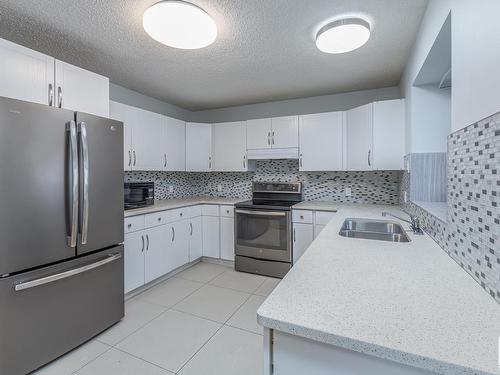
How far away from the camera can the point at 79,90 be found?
6.60 feet

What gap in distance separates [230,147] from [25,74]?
231 cm

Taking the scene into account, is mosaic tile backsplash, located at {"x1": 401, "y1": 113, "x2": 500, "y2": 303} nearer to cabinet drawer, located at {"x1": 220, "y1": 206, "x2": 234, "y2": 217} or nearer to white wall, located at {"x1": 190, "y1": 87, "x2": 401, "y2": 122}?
white wall, located at {"x1": 190, "y1": 87, "x2": 401, "y2": 122}

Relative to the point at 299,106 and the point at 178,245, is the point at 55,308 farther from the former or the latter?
the point at 299,106

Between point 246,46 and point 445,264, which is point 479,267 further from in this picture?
point 246,46

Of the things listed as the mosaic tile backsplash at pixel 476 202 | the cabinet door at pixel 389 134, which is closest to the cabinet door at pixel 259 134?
the cabinet door at pixel 389 134

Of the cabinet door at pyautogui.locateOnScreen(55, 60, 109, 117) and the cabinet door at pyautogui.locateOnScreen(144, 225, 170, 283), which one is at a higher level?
the cabinet door at pyautogui.locateOnScreen(55, 60, 109, 117)

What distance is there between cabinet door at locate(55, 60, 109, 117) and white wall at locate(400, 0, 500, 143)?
95.4 inches

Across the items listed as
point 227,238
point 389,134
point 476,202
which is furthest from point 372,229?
point 227,238

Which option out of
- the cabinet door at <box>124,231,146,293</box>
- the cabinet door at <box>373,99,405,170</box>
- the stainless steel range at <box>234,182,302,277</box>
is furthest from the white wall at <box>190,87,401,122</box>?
the cabinet door at <box>124,231,146,293</box>

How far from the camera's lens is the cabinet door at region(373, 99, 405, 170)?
2512 mm

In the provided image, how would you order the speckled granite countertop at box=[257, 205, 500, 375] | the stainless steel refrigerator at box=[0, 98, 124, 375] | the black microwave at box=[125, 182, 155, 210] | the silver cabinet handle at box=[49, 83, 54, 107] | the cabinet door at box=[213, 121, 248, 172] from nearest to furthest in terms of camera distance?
the speckled granite countertop at box=[257, 205, 500, 375] → the stainless steel refrigerator at box=[0, 98, 124, 375] → the silver cabinet handle at box=[49, 83, 54, 107] → the black microwave at box=[125, 182, 155, 210] → the cabinet door at box=[213, 121, 248, 172]

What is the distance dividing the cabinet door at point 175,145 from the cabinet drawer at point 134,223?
0.94 meters

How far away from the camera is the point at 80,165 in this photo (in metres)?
1.71

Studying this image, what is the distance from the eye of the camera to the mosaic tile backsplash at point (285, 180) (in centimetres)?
312
